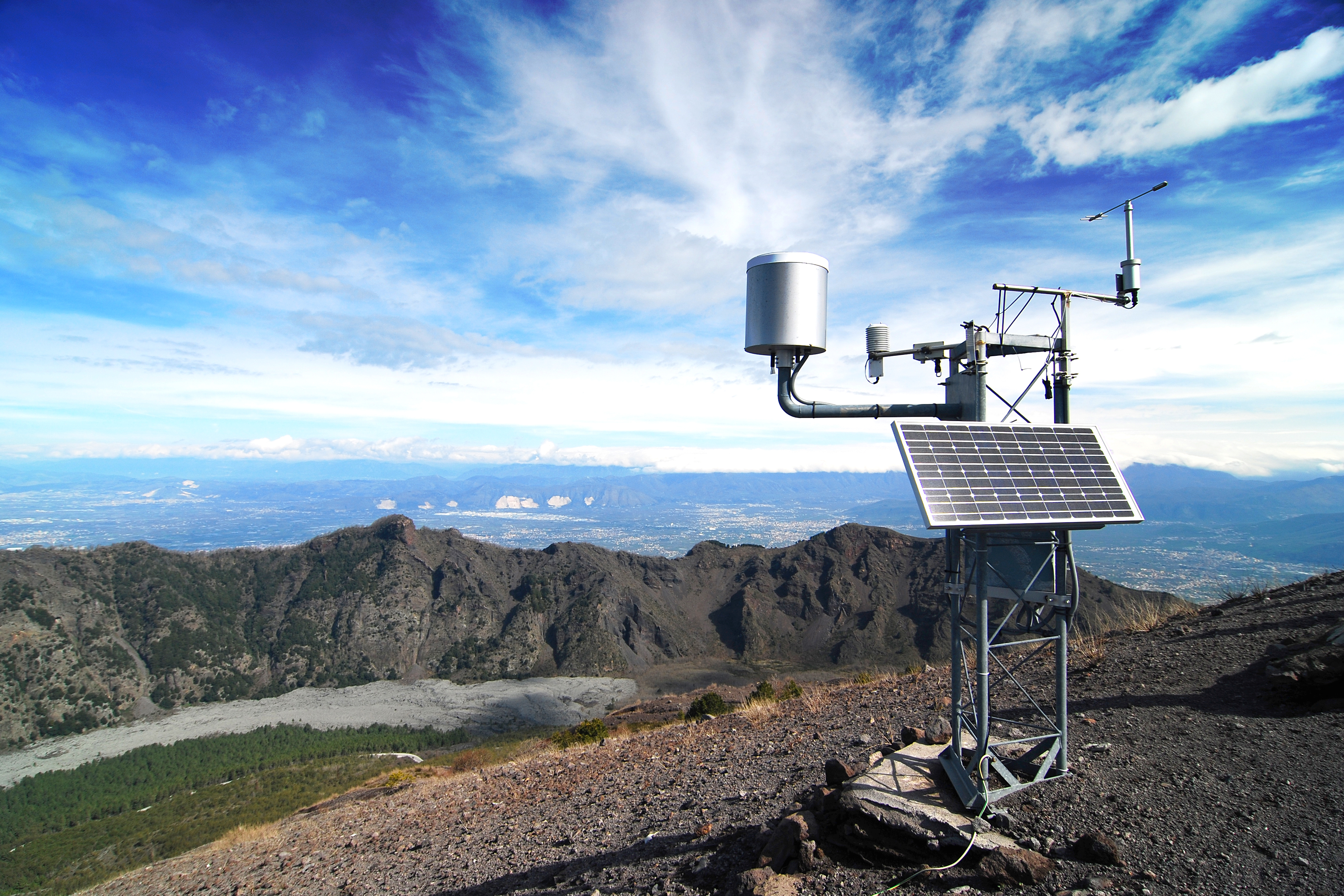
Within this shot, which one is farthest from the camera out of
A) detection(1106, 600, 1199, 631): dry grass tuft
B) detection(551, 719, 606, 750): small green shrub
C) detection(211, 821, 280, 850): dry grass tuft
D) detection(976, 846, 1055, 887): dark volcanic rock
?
detection(551, 719, 606, 750): small green shrub

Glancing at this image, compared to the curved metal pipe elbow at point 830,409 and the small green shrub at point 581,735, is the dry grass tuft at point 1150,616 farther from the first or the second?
the small green shrub at point 581,735

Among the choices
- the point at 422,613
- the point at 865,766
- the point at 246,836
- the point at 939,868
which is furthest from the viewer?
the point at 422,613

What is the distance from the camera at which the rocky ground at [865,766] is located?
5602 millimetres

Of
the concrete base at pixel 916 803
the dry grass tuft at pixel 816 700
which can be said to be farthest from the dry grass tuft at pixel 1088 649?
the concrete base at pixel 916 803

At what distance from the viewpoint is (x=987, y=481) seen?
21.2 ft

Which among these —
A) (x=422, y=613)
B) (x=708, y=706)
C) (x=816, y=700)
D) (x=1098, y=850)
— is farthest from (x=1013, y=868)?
(x=422, y=613)

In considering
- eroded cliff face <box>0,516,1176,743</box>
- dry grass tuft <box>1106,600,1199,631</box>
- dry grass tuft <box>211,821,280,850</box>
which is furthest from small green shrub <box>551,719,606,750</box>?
eroded cliff face <box>0,516,1176,743</box>

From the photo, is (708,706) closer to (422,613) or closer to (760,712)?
(760,712)

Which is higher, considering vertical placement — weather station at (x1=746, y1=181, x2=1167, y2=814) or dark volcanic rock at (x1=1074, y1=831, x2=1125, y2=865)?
weather station at (x1=746, y1=181, x2=1167, y2=814)

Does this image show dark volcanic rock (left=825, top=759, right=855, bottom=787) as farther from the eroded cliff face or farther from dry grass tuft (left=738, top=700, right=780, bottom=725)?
the eroded cliff face

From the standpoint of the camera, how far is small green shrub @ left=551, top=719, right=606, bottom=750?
70.1ft

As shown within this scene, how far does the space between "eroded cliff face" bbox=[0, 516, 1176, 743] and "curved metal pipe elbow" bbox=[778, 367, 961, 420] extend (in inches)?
3249

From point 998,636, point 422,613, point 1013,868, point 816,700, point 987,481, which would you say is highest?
point 987,481

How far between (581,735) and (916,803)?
19009 millimetres
